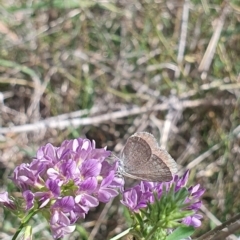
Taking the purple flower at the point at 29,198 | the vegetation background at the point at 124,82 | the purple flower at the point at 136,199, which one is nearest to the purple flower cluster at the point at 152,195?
the purple flower at the point at 136,199

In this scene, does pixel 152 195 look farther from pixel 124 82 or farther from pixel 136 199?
pixel 124 82

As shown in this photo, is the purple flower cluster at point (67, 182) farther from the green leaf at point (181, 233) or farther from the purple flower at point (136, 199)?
the green leaf at point (181, 233)

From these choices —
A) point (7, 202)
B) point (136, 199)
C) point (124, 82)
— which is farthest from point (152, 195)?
point (124, 82)

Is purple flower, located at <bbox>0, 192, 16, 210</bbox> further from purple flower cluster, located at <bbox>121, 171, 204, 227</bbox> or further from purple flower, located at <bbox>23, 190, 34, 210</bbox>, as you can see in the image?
purple flower cluster, located at <bbox>121, 171, 204, 227</bbox>

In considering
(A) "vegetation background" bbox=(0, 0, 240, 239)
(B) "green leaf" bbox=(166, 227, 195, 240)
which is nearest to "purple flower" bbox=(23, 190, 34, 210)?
(B) "green leaf" bbox=(166, 227, 195, 240)

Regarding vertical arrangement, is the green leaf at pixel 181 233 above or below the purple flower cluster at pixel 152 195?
below
